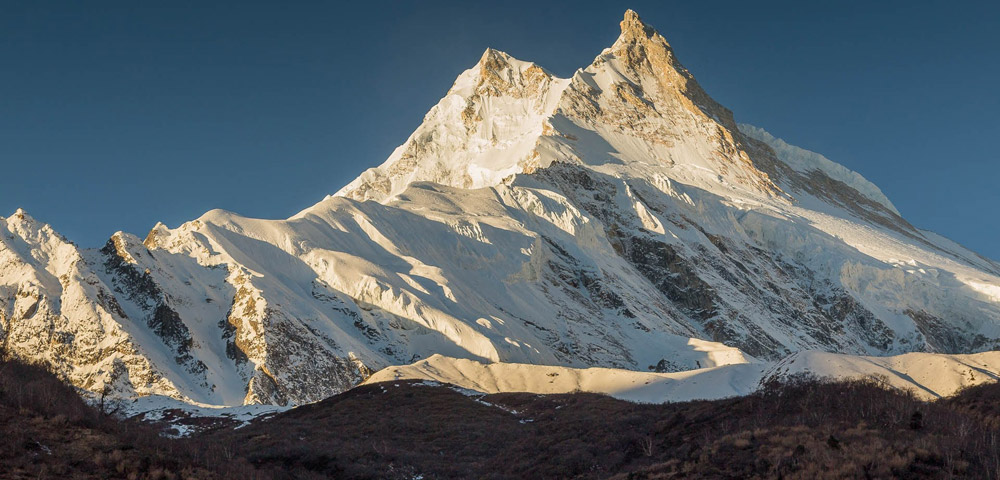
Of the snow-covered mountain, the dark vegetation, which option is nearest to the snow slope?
the dark vegetation

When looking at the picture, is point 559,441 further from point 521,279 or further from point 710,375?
point 521,279

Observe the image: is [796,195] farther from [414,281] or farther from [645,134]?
[414,281]

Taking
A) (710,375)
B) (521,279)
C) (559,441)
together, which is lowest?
(559,441)

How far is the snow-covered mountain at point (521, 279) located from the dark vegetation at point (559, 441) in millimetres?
36213

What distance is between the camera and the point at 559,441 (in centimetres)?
3238

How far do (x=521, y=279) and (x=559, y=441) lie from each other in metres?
75.1

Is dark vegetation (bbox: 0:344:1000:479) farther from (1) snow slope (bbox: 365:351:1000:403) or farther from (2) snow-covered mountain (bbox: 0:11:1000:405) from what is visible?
(2) snow-covered mountain (bbox: 0:11:1000:405)

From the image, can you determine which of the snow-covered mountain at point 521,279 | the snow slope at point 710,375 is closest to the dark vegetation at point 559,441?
the snow slope at point 710,375

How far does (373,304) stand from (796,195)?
134m

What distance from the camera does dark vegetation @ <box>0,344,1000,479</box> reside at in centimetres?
1825

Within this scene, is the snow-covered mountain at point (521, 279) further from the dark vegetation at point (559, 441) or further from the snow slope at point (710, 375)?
the dark vegetation at point (559, 441)

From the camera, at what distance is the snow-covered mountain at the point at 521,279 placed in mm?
74250

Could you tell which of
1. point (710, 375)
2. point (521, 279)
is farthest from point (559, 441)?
point (521, 279)

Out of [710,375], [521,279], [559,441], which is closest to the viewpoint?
[559,441]
